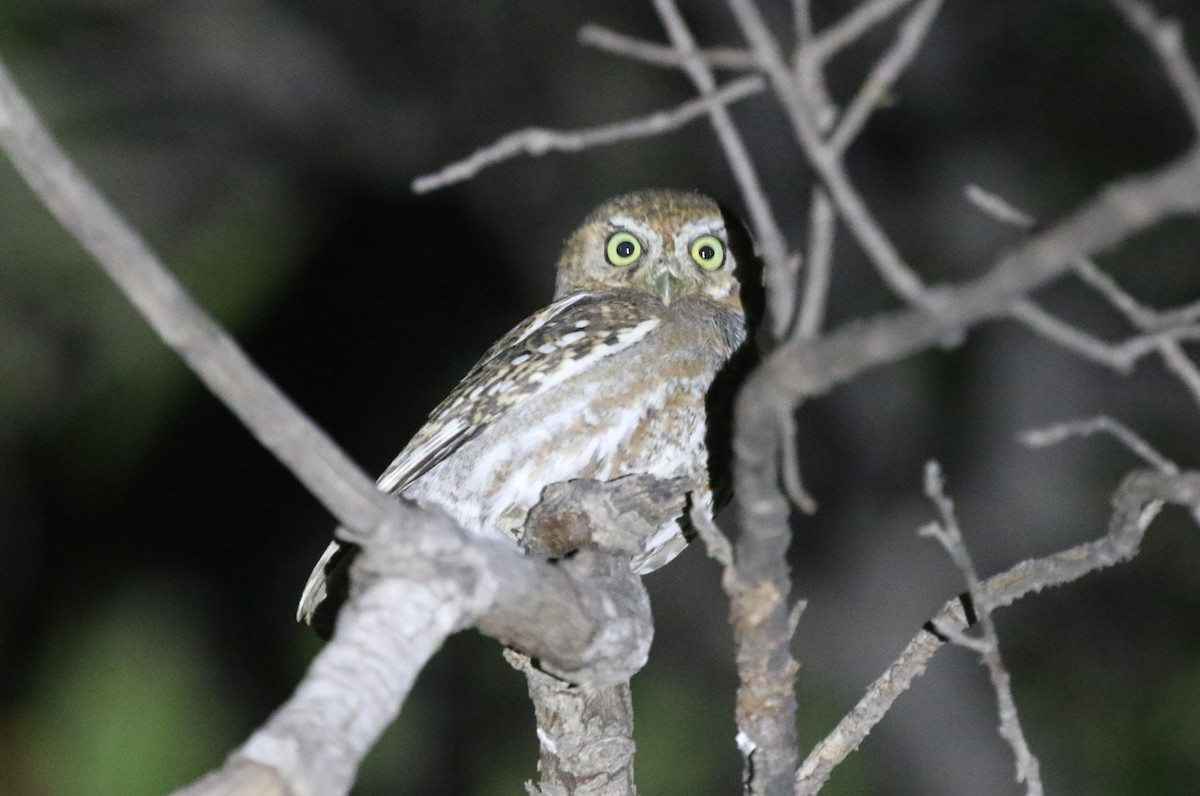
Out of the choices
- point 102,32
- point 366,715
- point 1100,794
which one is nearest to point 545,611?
point 366,715

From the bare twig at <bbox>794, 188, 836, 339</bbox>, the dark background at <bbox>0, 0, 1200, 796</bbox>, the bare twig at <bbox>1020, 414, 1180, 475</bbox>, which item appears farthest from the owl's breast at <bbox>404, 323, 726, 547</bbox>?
the dark background at <bbox>0, 0, 1200, 796</bbox>

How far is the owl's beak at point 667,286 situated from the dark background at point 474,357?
2735 mm

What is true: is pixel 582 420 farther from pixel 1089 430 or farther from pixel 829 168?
pixel 829 168

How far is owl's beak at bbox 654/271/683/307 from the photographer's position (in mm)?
4016

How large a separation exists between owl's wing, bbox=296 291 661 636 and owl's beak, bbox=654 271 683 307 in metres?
0.13

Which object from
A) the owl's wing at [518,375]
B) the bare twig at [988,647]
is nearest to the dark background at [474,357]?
the owl's wing at [518,375]

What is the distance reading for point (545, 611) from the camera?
88.8 inches

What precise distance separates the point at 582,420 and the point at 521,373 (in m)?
0.25

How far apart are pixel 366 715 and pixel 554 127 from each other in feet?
20.7

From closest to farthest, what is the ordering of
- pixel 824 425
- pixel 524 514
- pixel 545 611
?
pixel 545 611, pixel 524 514, pixel 824 425

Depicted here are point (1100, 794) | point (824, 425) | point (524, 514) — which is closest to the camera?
point (524, 514)

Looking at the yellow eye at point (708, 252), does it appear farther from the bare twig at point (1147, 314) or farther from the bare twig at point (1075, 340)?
the bare twig at point (1075, 340)

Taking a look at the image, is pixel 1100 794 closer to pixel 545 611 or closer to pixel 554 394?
pixel 554 394

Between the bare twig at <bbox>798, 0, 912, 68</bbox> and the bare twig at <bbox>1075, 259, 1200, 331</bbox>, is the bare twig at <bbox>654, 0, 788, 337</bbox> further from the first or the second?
the bare twig at <bbox>1075, 259, 1200, 331</bbox>
